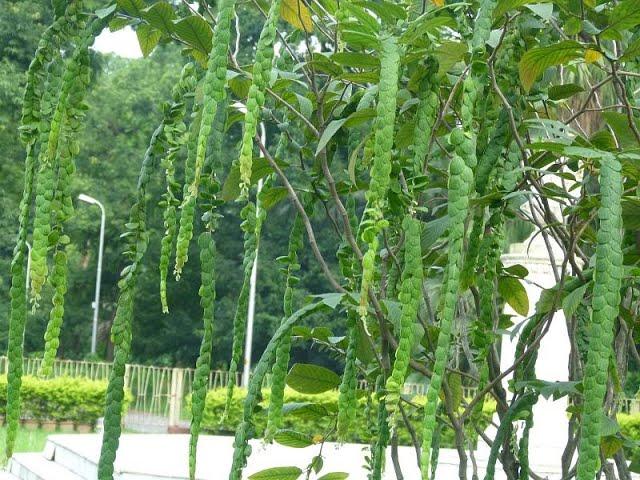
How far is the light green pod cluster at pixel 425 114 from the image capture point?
1.12m

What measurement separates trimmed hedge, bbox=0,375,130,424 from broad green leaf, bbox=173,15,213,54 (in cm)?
1253

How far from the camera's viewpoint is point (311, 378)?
66.1 inches

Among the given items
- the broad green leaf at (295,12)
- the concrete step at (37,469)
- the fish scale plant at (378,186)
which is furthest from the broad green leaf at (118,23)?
the concrete step at (37,469)

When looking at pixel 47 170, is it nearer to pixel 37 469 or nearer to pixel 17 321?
pixel 17 321

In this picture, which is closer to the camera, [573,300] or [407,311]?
[407,311]

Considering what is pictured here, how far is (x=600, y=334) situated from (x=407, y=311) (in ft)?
0.58

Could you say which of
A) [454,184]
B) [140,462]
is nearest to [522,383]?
[454,184]

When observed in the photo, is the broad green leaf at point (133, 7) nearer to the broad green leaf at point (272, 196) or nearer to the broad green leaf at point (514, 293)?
the broad green leaf at point (272, 196)

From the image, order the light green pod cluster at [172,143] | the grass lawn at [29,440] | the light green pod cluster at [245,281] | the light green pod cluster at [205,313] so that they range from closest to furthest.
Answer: the light green pod cluster at [205,313]
the light green pod cluster at [172,143]
the light green pod cluster at [245,281]
the grass lawn at [29,440]

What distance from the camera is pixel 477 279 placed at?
1437 millimetres

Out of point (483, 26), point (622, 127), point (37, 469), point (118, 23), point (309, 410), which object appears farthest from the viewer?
point (37, 469)

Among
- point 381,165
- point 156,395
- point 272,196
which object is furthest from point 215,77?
point 156,395

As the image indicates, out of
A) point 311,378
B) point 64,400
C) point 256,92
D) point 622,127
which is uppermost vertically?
point 622,127

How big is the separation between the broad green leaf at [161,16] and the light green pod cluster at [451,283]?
1.50 ft
